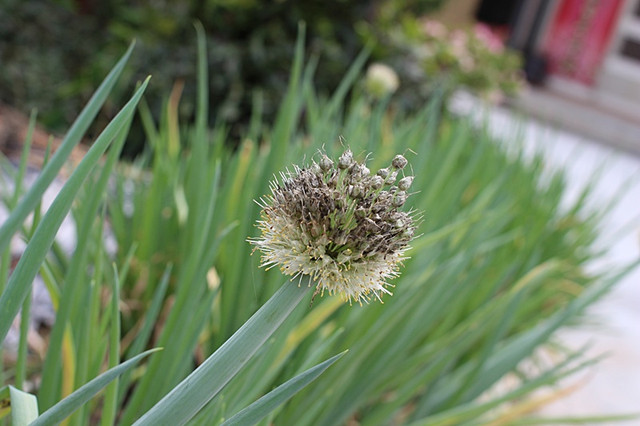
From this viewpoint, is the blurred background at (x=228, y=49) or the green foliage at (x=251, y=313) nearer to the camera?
the green foliage at (x=251, y=313)

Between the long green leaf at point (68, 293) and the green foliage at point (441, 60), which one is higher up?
the green foliage at point (441, 60)

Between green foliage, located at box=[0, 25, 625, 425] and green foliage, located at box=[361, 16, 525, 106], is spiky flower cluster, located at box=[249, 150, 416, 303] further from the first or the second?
green foliage, located at box=[361, 16, 525, 106]

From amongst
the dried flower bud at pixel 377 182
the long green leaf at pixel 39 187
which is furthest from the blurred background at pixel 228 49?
the dried flower bud at pixel 377 182

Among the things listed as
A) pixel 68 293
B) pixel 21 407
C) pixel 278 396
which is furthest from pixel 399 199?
pixel 68 293

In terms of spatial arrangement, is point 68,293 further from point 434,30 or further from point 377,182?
point 434,30

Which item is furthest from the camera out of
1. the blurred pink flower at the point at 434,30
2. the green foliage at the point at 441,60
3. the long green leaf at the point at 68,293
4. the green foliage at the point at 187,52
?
the blurred pink flower at the point at 434,30

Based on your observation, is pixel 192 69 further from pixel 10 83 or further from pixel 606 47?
pixel 606 47

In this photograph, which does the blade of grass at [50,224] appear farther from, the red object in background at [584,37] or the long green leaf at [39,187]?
the red object in background at [584,37]

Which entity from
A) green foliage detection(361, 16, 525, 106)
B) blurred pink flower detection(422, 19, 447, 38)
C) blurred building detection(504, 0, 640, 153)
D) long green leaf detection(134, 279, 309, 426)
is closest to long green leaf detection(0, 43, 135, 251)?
long green leaf detection(134, 279, 309, 426)
